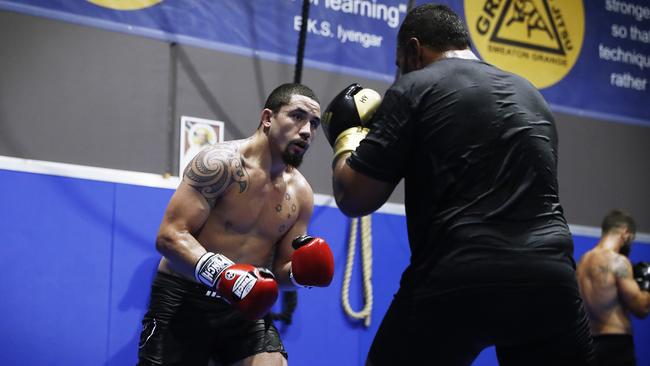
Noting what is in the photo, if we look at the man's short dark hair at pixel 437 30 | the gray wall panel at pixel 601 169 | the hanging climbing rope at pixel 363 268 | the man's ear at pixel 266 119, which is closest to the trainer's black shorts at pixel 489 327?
the man's short dark hair at pixel 437 30

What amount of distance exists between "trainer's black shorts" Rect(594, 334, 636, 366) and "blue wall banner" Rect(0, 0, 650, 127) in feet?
5.76

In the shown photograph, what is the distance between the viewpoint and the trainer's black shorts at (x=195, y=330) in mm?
3367

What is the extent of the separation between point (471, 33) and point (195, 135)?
7.74ft

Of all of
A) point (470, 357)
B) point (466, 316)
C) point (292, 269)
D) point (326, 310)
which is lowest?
point (326, 310)

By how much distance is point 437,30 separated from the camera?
2316 millimetres

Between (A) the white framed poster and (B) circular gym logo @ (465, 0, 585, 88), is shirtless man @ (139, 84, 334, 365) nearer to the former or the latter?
(A) the white framed poster

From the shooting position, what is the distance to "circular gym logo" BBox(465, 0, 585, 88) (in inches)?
233

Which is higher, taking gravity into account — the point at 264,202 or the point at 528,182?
the point at 528,182

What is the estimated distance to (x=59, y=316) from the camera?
4023 mm

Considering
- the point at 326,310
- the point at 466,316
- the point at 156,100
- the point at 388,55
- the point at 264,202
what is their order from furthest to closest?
the point at 388,55 → the point at 326,310 → the point at 156,100 → the point at 264,202 → the point at 466,316

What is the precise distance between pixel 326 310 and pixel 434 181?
2.89 metres

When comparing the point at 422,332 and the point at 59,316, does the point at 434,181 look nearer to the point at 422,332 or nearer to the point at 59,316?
the point at 422,332

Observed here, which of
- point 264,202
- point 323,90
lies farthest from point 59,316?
point 323,90

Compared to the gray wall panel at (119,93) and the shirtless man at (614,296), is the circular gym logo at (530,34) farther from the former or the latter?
the shirtless man at (614,296)
